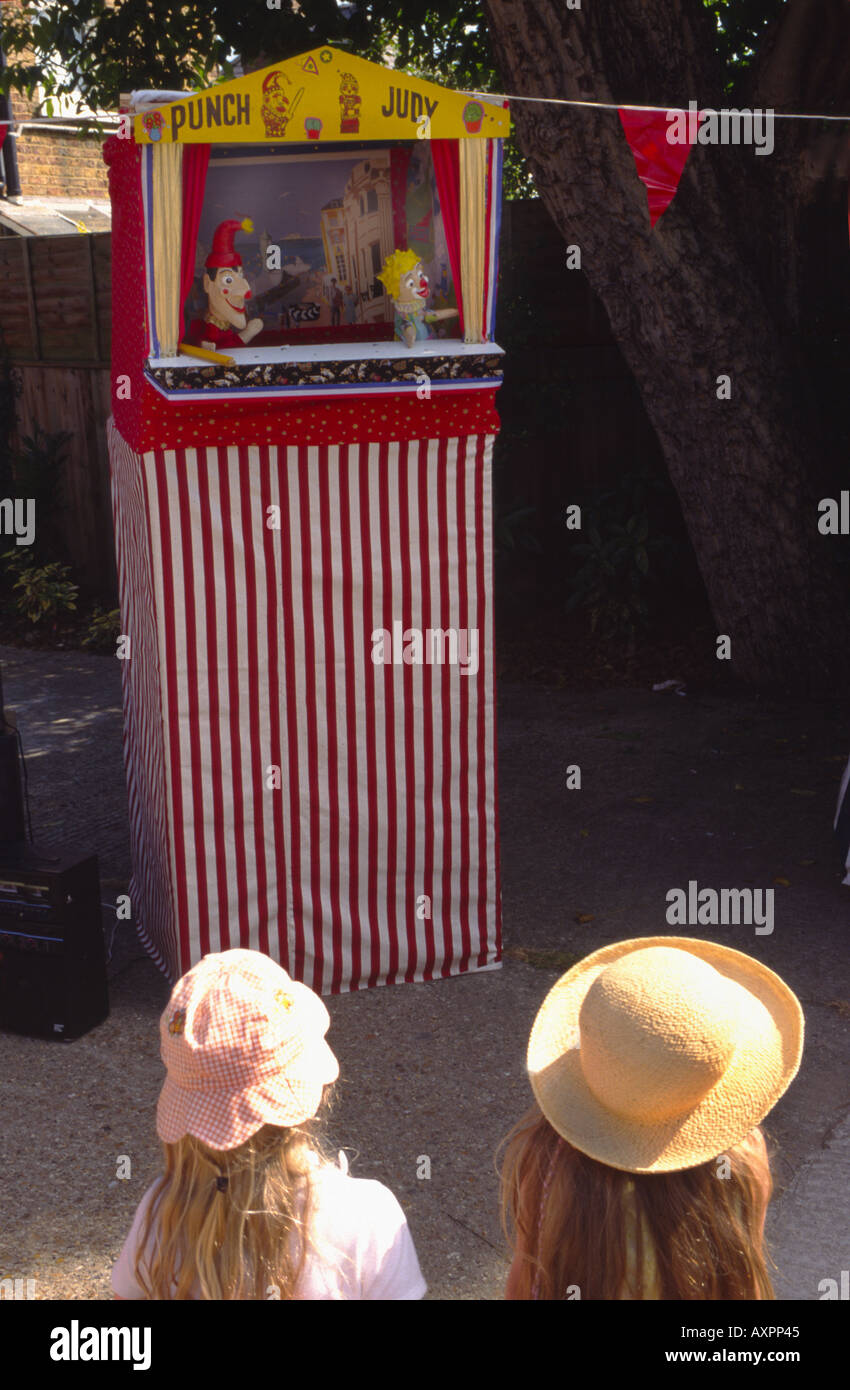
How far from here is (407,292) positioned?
498 centimetres

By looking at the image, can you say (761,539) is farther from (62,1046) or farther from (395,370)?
(62,1046)

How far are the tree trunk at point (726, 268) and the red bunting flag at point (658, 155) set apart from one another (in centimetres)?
161

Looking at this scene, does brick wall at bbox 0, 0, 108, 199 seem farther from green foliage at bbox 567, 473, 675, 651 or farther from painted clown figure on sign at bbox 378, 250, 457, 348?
painted clown figure on sign at bbox 378, 250, 457, 348

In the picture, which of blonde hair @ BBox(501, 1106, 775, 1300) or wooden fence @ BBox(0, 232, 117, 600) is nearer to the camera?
blonde hair @ BBox(501, 1106, 775, 1300)

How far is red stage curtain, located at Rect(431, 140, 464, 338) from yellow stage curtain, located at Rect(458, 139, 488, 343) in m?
0.03

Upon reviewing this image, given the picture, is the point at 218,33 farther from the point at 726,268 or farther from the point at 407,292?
the point at 407,292

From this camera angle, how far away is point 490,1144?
172 inches

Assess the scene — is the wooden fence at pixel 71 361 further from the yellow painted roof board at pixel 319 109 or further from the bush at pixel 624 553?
the yellow painted roof board at pixel 319 109

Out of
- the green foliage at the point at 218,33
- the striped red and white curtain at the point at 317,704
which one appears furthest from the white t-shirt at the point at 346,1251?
the green foliage at the point at 218,33

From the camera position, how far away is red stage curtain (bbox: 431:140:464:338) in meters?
4.87

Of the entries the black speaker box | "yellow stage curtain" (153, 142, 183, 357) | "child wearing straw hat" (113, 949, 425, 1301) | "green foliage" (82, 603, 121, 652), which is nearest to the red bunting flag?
"yellow stage curtain" (153, 142, 183, 357)

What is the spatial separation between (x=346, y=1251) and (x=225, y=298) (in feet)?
11.8

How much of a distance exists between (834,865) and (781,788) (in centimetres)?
100

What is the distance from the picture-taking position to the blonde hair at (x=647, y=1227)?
6.45 ft
